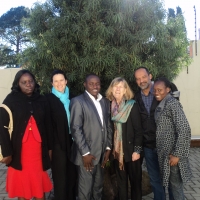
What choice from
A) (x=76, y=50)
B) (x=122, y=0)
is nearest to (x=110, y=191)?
(x=76, y=50)

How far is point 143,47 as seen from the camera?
395 centimetres

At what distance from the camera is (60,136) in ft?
10.7

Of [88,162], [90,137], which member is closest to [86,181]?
[88,162]

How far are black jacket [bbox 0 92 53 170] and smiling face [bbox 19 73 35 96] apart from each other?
0.06m

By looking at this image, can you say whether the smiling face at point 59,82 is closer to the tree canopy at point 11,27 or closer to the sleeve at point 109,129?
the sleeve at point 109,129

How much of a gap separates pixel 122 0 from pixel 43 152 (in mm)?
2389

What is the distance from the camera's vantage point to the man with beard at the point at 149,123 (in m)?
3.25

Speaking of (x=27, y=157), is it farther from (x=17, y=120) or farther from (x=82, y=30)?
(x=82, y=30)

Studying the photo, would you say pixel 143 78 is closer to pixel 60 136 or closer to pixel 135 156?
pixel 135 156

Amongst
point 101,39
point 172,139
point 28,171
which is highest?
point 101,39

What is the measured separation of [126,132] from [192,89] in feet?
16.6

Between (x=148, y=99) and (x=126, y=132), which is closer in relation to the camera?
Answer: (x=126, y=132)

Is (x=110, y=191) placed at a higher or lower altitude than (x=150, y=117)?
lower

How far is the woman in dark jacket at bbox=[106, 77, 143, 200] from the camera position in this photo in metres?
3.23
